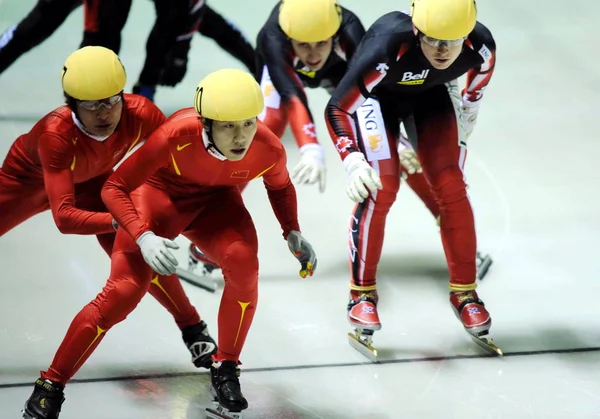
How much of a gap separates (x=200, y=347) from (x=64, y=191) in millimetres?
953

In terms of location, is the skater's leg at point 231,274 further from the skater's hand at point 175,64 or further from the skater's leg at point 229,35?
the skater's leg at point 229,35

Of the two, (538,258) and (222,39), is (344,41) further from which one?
(222,39)

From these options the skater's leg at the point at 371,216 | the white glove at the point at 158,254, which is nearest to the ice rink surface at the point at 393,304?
the skater's leg at the point at 371,216

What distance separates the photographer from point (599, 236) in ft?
21.0

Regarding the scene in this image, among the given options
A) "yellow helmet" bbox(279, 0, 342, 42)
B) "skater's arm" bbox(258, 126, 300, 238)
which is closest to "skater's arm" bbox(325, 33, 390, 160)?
"skater's arm" bbox(258, 126, 300, 238)

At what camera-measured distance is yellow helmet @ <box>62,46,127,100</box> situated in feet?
14.8

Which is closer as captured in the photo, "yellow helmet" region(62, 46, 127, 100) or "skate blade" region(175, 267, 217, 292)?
"yellow helmet" region(62, 46, 127, 100)

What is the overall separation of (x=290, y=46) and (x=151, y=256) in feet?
6.23

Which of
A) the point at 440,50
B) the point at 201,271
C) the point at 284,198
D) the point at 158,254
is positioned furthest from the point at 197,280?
the point at 440,50

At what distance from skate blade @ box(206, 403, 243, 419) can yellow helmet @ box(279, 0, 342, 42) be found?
198cm

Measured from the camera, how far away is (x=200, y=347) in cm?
489

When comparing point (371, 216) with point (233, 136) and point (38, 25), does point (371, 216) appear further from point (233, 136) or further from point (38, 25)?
point (38, 25)

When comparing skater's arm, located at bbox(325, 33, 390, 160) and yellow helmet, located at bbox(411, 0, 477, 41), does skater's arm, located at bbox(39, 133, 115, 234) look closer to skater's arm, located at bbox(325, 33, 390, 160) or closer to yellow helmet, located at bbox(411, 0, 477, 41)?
skater's arm, located at bbox(325, 33, 390, 160)

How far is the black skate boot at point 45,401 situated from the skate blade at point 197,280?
61.1 inches
